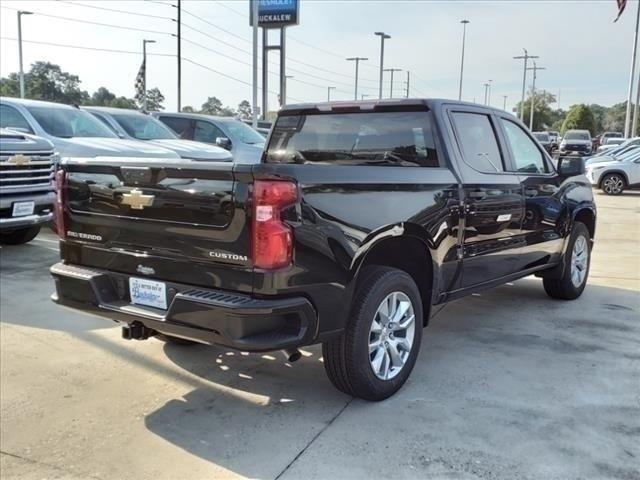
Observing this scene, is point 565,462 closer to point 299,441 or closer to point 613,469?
point 613,469

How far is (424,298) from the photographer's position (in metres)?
4.29

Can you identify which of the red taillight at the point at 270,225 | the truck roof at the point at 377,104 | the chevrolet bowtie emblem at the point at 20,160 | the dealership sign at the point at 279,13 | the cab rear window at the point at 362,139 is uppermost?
the dealership sign at the point at 279,13

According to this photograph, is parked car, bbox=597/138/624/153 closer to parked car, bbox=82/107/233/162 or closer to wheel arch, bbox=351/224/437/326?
parked car, bbox=82/107/233/162

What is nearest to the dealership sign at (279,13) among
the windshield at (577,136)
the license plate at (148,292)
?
the windshield at (577,136)

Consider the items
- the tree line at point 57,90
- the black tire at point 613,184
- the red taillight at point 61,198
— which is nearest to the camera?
the red taillight at point 61,198

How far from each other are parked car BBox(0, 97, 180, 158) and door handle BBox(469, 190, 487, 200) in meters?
5.94

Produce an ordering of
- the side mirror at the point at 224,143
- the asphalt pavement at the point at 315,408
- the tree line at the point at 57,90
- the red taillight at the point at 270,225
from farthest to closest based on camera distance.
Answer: the tree line at the point at 57,90, the side mirror at the point at 224,143, the asphalt pavement at the point at 315,408, the red taillight at the point at 270,225

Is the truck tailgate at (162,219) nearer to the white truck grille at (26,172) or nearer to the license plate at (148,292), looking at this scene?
the license plate at (148,292)

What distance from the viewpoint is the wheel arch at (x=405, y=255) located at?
3564 mm

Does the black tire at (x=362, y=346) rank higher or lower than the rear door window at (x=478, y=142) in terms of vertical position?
lower

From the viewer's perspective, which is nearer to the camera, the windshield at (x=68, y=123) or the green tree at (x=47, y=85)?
the windshield at (x=68, y=123)

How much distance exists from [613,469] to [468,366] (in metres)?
1.43

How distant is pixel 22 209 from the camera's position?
7.56 meters

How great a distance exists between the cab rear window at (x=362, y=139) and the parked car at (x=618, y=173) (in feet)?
52.6
